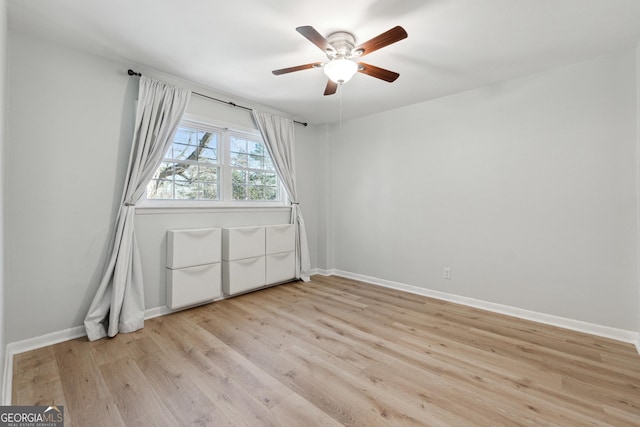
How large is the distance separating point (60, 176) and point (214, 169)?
143 cm

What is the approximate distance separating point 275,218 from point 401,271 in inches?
76.3

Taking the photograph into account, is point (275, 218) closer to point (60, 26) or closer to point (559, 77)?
point (60, 26)

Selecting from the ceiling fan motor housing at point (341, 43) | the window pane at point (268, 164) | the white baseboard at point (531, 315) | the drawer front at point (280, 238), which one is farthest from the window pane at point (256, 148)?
the white baseboard at point (531, 315)

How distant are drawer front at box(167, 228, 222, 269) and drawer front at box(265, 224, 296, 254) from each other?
705 mm

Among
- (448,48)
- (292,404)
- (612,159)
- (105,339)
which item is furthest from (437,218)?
(105,339)

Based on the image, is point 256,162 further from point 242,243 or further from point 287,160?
point 242,243

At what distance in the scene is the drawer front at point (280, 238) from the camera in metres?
3.72

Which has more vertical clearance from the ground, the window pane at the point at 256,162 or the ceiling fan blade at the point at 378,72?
the ceiling fan blade at the point at 378,72

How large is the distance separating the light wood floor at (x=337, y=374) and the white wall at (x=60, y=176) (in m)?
0.41

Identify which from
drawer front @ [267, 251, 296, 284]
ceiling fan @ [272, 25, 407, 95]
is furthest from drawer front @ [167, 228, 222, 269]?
ceiling fan @ [272, 25, 407, 95]

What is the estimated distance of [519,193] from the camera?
9.33ft

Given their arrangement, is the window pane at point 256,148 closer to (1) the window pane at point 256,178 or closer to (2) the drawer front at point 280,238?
(1) the window pane at point 256,178

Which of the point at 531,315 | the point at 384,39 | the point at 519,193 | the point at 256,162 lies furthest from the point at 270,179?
the point at 531,315

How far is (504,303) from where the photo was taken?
294 cm
